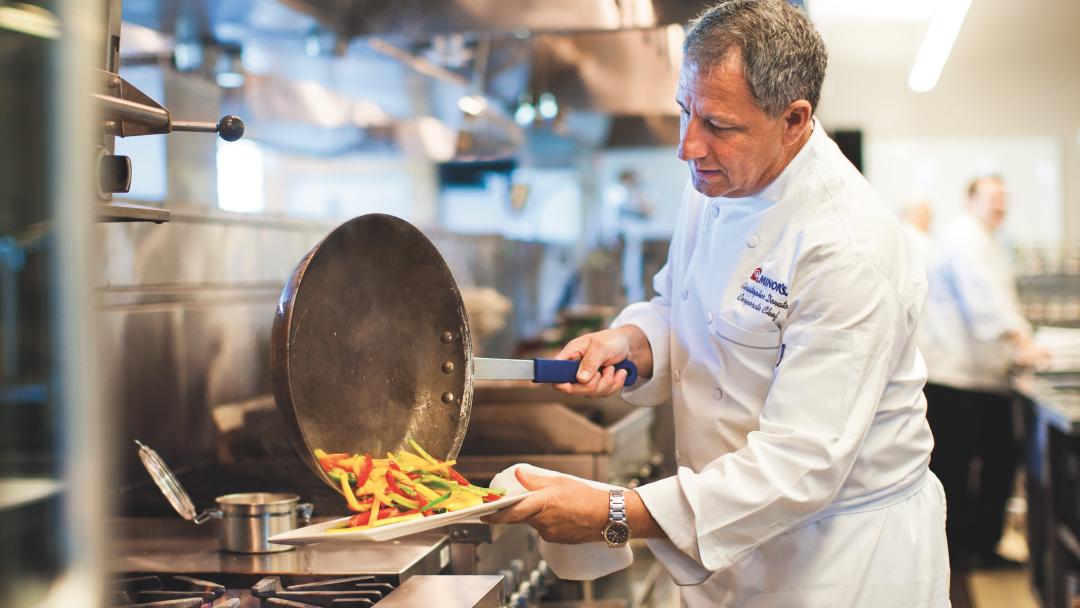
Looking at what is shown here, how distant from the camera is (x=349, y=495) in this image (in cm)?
130

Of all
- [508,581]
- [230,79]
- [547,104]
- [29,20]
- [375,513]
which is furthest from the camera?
[547,104]

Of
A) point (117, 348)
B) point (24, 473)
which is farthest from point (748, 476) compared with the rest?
point (117, 348)

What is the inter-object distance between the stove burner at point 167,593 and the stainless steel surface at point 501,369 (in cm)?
44

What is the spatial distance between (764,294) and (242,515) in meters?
0.85

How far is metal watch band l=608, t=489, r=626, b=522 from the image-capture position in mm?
1424

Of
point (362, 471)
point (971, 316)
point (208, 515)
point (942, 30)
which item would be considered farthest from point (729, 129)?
point (971, 316)

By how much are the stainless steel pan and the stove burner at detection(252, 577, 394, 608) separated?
0.15 meters

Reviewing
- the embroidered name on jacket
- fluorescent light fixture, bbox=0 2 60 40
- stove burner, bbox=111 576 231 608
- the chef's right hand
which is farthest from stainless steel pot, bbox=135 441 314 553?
fluorescent light fixture, bbox=0 2 60 40

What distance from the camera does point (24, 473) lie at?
22.7 inches

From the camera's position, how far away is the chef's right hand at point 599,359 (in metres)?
1.64

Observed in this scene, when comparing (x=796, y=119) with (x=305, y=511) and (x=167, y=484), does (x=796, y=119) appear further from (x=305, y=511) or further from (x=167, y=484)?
(x=167, y=484)

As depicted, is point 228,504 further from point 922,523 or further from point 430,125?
point 430,125

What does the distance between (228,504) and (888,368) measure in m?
0.99

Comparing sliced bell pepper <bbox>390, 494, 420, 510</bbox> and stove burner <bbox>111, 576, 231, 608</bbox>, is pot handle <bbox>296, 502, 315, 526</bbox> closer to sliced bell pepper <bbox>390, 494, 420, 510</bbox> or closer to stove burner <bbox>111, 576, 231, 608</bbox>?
stove burner <bbox>111, 576, 231, 608</bbox>
